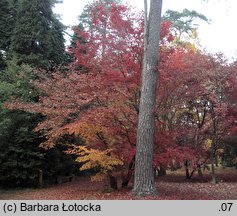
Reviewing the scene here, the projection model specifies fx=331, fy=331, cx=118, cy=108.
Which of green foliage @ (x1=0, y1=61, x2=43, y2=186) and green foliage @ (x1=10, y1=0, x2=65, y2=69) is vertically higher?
green foliage @ (x1=10, y1=0, x2=65, y2=69)

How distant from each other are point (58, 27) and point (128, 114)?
12415 millimetres

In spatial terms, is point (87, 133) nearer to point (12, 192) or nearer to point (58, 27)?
point (12, 192)

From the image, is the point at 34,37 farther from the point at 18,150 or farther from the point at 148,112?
the point at 148,112

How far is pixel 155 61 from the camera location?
383 inches

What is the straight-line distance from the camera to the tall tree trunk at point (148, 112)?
916 cm

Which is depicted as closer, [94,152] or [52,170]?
[94,152]

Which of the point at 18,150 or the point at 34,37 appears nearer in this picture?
the point at 18,150

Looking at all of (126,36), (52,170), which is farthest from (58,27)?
(126,36)

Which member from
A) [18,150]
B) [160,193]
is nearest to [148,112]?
[160,193]

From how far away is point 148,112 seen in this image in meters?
9.42

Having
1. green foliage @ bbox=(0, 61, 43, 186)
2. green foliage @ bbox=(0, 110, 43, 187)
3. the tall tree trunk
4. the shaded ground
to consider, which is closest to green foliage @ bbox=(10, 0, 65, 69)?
green foliage @ bbox=(0, 61, 43, 186)

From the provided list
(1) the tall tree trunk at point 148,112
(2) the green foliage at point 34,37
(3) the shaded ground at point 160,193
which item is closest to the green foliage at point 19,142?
(3) the shaded ground at point 160,193

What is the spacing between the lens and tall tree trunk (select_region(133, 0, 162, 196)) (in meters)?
9.16

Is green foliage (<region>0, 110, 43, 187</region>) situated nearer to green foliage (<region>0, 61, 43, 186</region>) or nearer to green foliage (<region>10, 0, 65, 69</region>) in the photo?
green foliage (<region>0, 61, 43, 186</region>)
